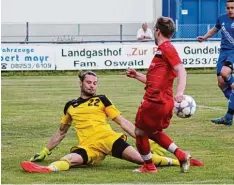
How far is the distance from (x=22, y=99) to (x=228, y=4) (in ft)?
23.6

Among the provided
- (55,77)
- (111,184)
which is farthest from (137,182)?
(55,77)


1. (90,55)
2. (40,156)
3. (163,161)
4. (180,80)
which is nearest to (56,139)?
(40,156)

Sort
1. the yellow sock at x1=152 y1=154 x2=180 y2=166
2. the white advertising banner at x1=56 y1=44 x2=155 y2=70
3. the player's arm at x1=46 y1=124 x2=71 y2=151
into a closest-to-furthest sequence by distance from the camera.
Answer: the yellow sock at x1=152 y1=154 x2=180 y2=166
the player's arm at x1=46 y1=124 x2=71 y2=151
the white advertising banner at x1=56 y1=44 x2=155 y2=70

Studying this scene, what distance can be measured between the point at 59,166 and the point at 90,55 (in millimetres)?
21017

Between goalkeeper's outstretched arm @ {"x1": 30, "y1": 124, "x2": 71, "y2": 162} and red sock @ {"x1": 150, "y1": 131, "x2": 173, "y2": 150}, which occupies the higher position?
red sock @ {"x1": 150, "y1": 131, "x2": 173, "y2": 150}

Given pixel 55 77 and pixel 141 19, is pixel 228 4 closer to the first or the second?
pixel 55 77

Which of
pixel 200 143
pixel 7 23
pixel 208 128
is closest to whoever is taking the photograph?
pixel 200 143

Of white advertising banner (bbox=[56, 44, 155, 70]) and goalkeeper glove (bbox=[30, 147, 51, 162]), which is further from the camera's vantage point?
white advertising banner (bbox=[56, 44, 155, 70])

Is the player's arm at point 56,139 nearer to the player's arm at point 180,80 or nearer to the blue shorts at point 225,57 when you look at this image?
the player's arm at point 180,80

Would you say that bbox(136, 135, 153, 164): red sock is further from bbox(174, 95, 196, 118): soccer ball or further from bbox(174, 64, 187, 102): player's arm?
bbox(174, 64, 187, 102): player's arm

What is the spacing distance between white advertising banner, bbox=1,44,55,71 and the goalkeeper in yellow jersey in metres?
19.6

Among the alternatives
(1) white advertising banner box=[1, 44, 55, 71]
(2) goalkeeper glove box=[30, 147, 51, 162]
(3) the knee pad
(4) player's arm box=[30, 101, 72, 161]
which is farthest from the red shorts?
(1) white advertising banner box=[1, 44, 55, 71]

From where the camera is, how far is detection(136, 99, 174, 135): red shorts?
10.5 metres

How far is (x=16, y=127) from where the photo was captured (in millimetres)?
15102
